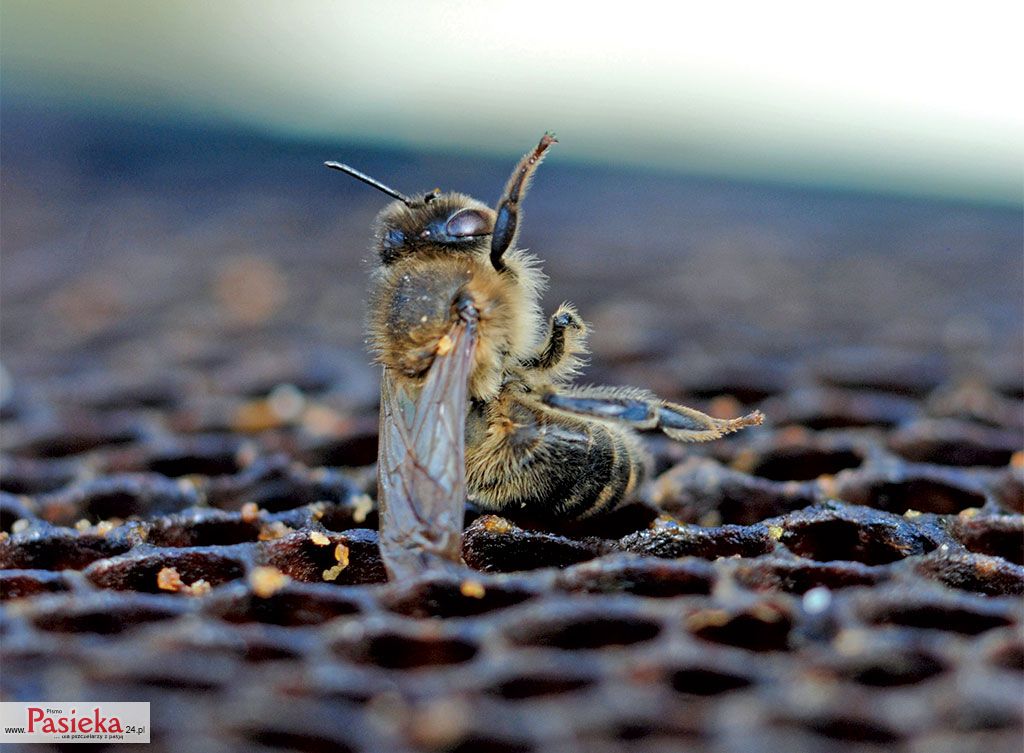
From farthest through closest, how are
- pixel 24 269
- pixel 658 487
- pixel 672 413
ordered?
pixel 24 269
pixel 658 487
pixel 672 413

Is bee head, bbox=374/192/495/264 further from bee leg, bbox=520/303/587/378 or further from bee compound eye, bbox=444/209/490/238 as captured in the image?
bee leg, bbox=520/303/587/378

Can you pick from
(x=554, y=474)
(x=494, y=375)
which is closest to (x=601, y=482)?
(x=554, y=474)

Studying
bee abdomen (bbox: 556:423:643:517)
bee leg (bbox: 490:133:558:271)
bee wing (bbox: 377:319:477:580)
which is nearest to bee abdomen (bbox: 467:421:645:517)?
bee abdomen (bbox: 556:423:643:517)

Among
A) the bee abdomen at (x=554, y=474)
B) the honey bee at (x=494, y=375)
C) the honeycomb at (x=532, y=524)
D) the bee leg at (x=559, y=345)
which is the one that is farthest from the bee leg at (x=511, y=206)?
the honeycomb at (x=532, y=524)

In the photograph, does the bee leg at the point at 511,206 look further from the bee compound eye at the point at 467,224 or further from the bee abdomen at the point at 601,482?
the bee abdomen at the point at 601,482

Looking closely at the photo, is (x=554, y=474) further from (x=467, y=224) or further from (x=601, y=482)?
(x=467, y=224)

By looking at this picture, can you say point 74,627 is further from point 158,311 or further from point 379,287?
point 158,311

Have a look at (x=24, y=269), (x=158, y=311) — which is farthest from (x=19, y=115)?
(x=158, y=311)
